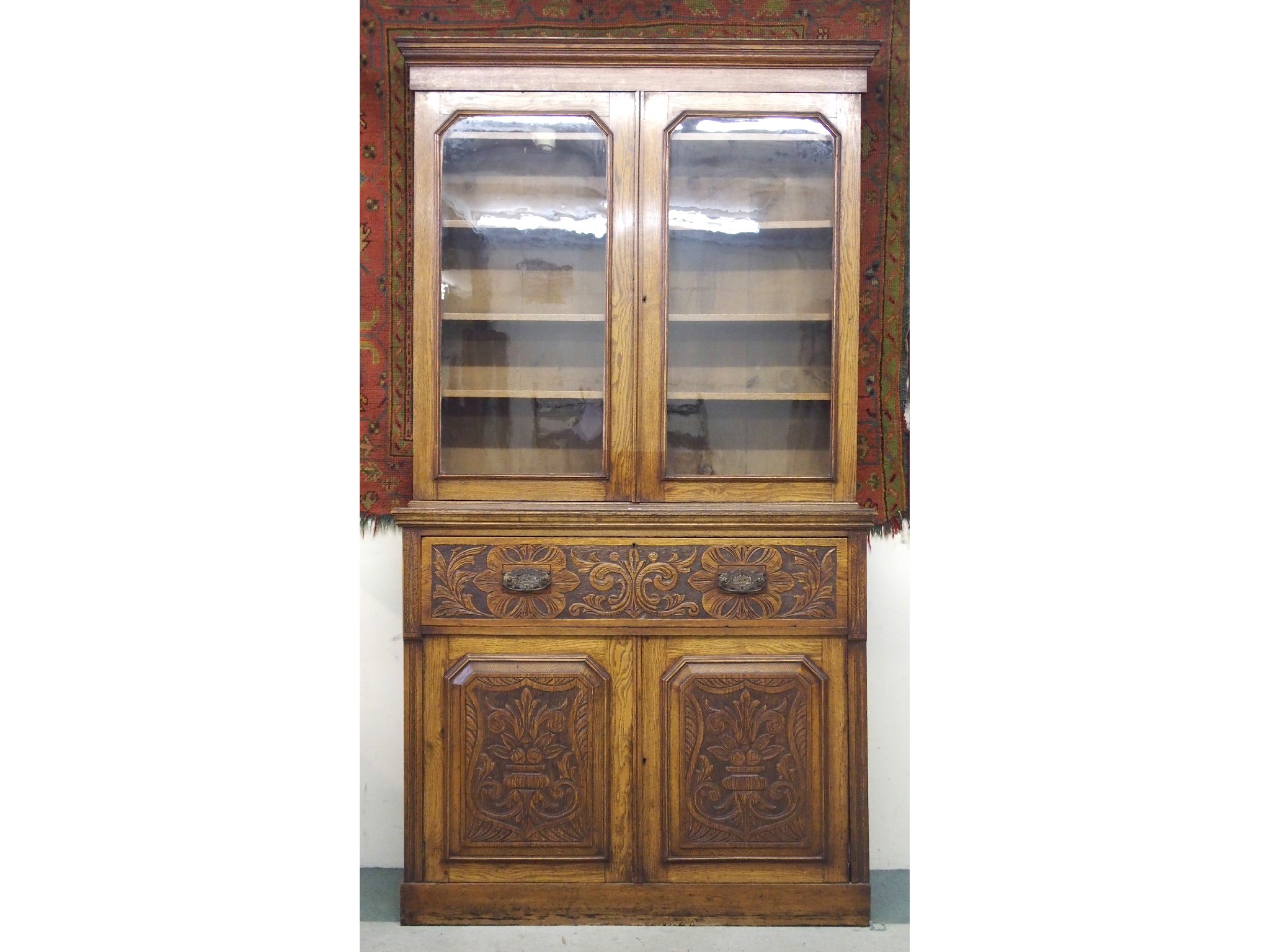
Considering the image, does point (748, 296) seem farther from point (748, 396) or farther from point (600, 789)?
point (600, 789)

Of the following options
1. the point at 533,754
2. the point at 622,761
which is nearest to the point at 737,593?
the point at 622,761

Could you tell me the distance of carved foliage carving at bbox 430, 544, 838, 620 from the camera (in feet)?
5.40

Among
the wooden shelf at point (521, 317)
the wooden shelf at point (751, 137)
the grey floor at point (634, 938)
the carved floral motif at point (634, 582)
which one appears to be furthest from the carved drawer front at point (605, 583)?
the wooden shelf at point (751, 137)

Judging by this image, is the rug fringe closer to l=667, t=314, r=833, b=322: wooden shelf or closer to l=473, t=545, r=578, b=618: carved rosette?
l=473, t=545, r=578, b=618: carved rosette

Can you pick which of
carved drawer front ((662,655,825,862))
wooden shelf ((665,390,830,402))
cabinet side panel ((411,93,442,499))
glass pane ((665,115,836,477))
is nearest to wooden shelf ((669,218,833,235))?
glass pane ((665,115,836,477))

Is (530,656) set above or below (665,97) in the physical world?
below

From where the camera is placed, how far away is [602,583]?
165 cm

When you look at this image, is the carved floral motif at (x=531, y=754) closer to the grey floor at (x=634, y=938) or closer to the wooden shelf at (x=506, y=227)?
the grey floor at (x=634, y=938)

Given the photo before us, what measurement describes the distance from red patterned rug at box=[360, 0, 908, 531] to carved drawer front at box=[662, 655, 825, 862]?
0.55m
